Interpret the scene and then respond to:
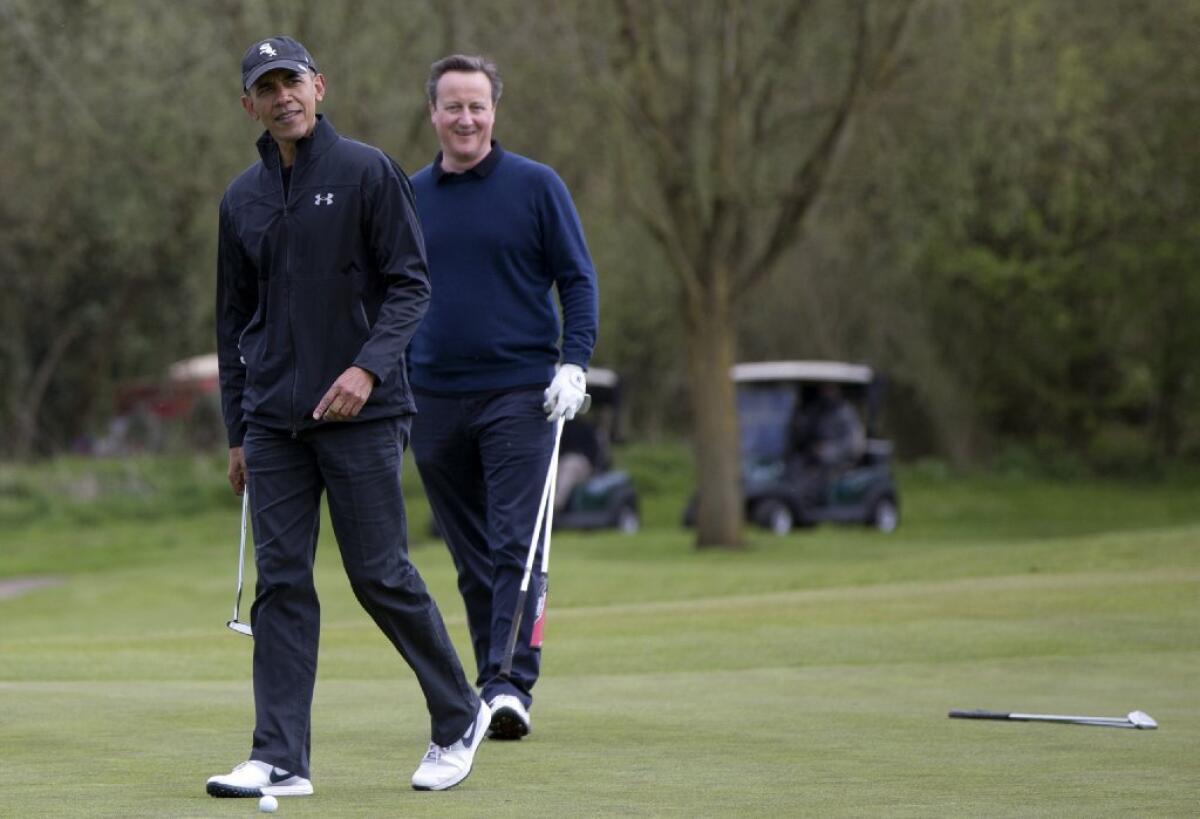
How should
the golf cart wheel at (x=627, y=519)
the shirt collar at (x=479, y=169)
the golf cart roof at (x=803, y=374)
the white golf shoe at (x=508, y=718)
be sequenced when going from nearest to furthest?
the white golf shoe at (x=508, y=718) → the shirt collar at (x=479, y=169) → the golf cart wheel at (x=627, y=519) → the golf cart roof at (x=803, y=374)

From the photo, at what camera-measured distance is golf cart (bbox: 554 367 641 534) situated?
96.1ft

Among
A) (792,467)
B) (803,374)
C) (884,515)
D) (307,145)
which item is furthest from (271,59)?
(884,515)

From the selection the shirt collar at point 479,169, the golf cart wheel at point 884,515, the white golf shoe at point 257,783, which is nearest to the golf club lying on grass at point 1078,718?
the shirt collar at point 479,169

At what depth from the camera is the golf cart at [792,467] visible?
29.4 metres

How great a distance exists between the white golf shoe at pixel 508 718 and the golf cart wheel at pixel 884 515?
75.3 ft

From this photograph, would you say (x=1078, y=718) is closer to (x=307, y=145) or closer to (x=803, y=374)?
(x=307, y=145)

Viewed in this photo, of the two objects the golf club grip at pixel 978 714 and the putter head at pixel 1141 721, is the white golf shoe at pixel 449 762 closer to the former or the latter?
the golf club grip at pixel 978 714

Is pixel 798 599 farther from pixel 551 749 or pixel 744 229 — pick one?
pixel 744 229

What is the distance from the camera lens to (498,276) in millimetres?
7609

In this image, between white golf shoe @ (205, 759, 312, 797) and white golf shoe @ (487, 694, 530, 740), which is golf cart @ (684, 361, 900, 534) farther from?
white golf shoe @ (205, 759, 312, 797)

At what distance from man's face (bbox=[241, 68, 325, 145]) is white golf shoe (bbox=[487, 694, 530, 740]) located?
2.10m

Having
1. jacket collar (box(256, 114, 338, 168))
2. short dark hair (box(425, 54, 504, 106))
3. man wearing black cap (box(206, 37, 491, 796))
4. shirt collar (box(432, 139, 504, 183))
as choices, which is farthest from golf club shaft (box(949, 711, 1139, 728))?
jacket collar (box(256, 114, 338, 168))

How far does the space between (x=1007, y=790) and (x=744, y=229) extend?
2007cm

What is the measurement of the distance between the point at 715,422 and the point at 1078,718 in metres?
18.2
